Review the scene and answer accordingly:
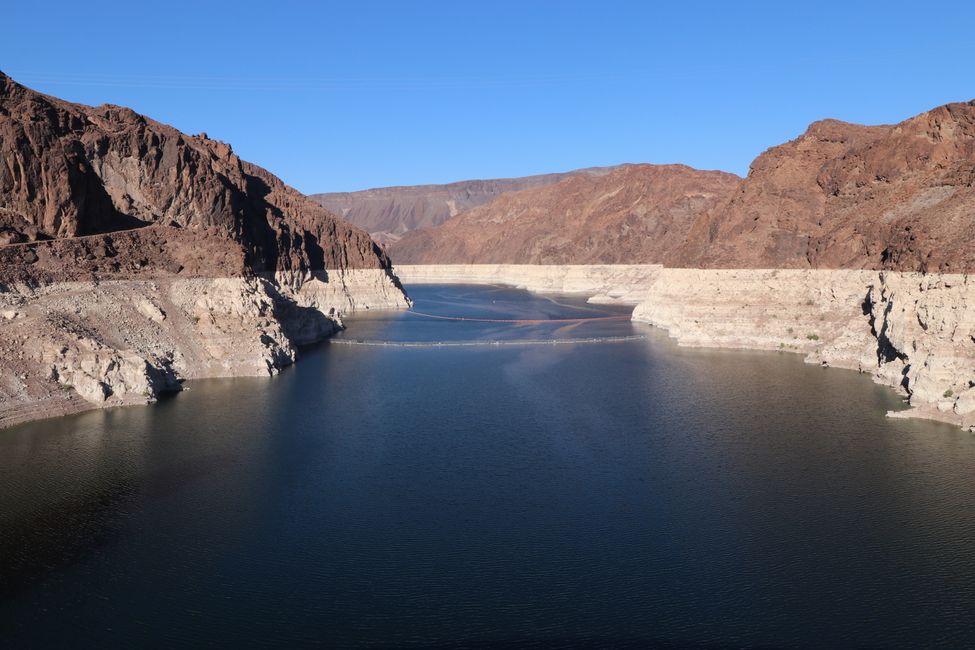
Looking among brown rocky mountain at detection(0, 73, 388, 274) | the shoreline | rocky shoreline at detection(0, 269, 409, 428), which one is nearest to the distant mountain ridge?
the shoreline

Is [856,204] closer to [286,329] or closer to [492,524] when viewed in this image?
[286,329]

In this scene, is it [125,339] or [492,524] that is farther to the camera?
[125,339]

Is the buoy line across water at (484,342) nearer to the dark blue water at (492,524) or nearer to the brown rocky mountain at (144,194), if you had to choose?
the brown rocky mountain at (144,194)

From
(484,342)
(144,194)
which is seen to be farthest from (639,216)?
(144,194)

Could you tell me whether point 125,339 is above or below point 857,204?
below

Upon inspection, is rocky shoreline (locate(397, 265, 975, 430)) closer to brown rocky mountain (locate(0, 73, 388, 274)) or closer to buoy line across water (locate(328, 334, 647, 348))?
buoy line across water (locate(328, 334, 647, 348))

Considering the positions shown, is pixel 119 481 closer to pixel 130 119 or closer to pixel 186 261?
pixel 186 261
